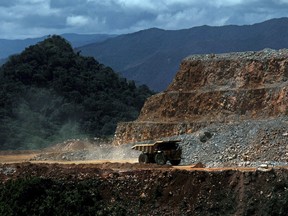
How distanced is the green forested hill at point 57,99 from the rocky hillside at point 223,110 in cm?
2582

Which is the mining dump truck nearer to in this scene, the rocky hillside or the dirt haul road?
the rocky hillside

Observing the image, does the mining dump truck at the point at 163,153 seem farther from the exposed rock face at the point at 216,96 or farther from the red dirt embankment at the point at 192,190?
the exposed rock face at the point at 216,96

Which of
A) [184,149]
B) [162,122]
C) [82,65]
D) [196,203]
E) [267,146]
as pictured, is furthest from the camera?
[82,65]

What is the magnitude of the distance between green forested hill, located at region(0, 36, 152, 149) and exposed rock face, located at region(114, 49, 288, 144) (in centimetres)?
2530

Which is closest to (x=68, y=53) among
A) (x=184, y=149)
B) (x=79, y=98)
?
(x=79, y=98)

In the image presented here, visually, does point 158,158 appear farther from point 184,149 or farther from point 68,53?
point 68,53

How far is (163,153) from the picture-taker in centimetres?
4662

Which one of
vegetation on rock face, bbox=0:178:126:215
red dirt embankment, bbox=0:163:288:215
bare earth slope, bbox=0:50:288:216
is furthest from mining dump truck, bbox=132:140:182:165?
vegetation on rock face, bbox=0:178:126:215

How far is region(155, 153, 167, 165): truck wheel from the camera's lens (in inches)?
1825

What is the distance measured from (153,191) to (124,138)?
77.2 feet

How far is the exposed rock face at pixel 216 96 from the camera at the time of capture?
183 feet

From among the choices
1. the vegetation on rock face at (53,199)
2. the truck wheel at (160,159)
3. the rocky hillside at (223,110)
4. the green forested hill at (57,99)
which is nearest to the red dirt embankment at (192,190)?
the vegetation on rock face at (53,199)

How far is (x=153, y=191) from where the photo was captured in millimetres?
38031

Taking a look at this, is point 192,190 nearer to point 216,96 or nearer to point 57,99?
point 216,96
